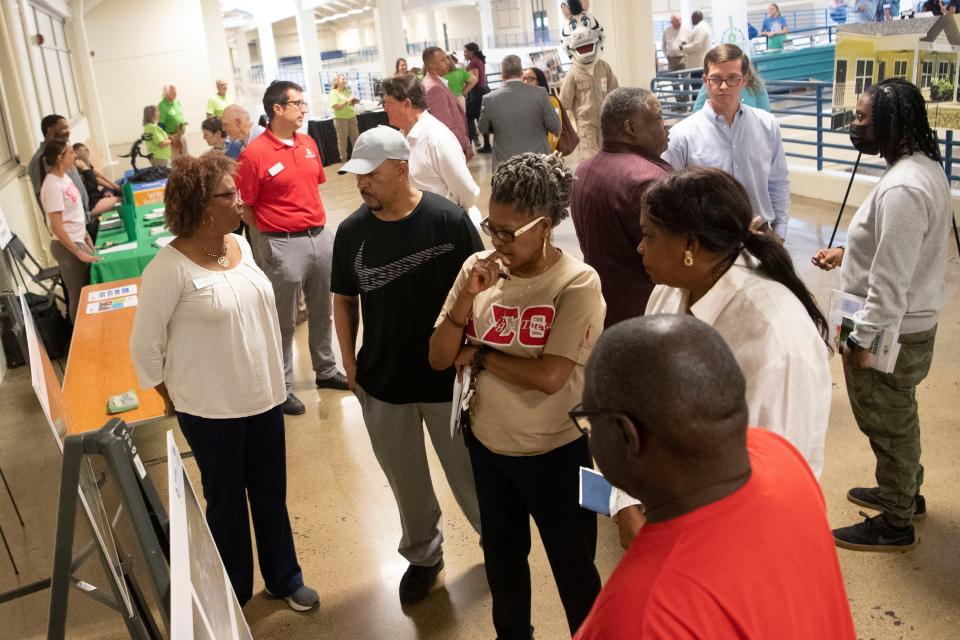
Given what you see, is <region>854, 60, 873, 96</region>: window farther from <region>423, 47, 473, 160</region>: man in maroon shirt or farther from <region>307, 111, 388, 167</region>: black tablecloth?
<region>307, 111, 388, 167</region>: black tablecloth

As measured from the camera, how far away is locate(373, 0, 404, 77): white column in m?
20.0

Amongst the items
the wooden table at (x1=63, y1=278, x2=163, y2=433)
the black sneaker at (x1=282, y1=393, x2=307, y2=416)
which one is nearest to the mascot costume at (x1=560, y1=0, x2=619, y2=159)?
the black sneaker at (x1=282, y1=393, x2=307, y2=416)

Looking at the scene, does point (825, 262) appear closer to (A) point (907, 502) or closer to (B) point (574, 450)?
(A) point (907, 502)

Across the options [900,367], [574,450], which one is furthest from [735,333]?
[900,367]

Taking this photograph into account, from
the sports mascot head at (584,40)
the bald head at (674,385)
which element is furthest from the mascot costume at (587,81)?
the bald head at (674,385)

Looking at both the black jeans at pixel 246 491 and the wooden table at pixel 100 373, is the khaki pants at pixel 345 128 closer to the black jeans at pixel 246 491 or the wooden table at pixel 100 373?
the wooden table at pixel 100 373

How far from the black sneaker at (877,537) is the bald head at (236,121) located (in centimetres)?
555

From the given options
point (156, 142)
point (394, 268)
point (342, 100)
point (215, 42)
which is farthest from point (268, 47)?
point (394, 268)

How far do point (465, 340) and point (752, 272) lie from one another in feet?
3.16

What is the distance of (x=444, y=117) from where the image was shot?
8.66 m

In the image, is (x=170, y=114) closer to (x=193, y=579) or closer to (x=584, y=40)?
(x=584, y=40)

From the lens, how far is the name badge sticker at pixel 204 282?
8.87 feet

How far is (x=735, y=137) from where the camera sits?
390 cm

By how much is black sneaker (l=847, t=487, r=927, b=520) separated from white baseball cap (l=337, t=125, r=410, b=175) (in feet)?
7.37
